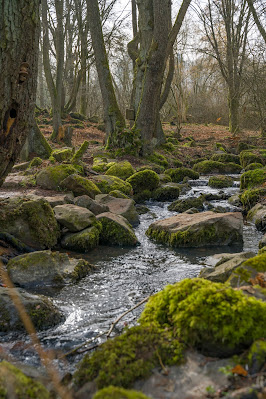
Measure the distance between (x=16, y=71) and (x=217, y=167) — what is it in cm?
1241

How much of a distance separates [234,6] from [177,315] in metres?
25.8

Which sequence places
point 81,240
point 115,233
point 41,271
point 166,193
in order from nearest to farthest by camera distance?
point 41,271 → point 81,240 → point 115,233 → point 166,193

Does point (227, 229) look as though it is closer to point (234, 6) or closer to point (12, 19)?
point (12, 19)

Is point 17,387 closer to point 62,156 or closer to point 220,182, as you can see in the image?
point 62,156

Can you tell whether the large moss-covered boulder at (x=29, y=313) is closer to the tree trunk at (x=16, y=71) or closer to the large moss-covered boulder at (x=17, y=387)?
the tree trunk at (x=16, y=71)

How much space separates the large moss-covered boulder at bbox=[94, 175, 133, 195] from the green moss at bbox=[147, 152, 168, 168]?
4.19 meters

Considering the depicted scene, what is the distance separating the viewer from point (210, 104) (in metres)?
37.4

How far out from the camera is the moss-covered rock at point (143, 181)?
10797mm

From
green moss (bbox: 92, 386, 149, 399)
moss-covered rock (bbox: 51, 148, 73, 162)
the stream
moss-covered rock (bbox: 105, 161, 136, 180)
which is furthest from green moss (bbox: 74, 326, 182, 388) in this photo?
moss-covered rock (bbox: 51, 148, 73, 162)

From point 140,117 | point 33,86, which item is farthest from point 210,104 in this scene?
point 33,86

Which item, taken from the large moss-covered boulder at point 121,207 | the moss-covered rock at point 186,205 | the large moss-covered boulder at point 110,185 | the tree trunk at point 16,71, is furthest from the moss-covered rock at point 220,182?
the tree trunk at point 16,71

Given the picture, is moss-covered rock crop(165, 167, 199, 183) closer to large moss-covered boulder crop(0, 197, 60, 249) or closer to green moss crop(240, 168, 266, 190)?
green moss crop(240, 168, 266, 190)

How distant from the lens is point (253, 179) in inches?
411

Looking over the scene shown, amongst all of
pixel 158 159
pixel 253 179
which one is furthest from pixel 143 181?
pixel 158 159
